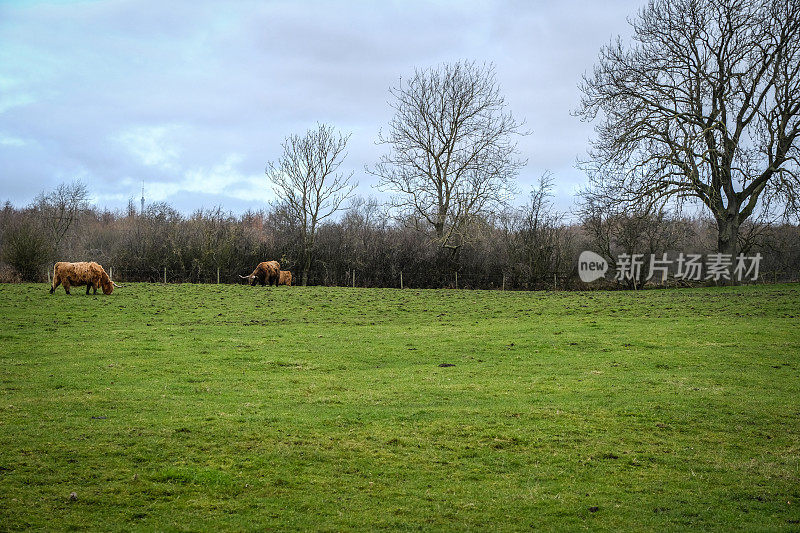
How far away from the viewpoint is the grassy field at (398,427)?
252 inches

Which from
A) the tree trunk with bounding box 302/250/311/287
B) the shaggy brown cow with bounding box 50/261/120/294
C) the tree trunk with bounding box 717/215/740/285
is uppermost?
the tree trunk with bounding box 717/215/740/285

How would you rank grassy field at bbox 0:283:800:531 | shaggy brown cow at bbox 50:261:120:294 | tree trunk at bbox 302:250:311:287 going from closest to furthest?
grassy field at bbox 0:283:800:531 < shaggy brown cow at bbox 50:261:120:294 < tree trunk at bbox 302:250:311:287

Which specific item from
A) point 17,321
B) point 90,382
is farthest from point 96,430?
point 17,321

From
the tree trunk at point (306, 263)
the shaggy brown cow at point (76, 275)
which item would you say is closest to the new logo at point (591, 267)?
the tree trunk at point (306, 263)

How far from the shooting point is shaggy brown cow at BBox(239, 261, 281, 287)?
41.6m

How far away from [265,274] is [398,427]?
33717 mm

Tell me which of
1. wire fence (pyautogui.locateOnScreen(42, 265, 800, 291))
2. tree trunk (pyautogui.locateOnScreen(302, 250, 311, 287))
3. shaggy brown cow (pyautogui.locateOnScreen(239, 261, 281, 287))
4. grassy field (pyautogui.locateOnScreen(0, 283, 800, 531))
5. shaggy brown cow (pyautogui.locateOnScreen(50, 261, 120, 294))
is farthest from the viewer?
tree trunk (pyautogui.locateOnScreen(302, 250, 311, 287))

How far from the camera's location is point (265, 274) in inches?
1644

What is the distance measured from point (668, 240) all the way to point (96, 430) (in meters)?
46.7

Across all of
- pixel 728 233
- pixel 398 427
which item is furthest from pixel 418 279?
pixel 398 427

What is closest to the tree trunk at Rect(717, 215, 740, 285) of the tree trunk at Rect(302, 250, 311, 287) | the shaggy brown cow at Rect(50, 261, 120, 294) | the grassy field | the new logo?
the new logo

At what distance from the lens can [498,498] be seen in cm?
674

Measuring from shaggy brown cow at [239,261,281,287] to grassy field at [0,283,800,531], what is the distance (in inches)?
837

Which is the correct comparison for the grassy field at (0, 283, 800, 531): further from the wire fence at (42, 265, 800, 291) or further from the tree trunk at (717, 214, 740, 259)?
the wire fence at (42, 265, 800, 291)
